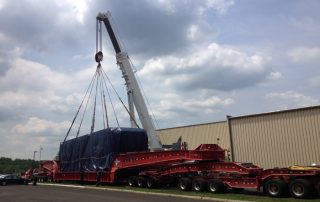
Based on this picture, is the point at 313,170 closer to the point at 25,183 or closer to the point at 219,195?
the point at 219,195

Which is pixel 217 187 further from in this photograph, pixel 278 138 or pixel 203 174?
pixel 278 138

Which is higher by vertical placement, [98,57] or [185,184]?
[98,57]

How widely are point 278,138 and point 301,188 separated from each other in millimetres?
16462

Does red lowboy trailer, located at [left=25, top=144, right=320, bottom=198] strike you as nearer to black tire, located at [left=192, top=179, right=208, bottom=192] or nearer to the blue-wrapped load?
black tire, located at [left=192, top=179, right=208, bottom=192]

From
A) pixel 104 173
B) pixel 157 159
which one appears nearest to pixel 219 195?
pixel 157 159

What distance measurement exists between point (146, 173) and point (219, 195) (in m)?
6.64

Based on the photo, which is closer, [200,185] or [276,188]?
[276,188]

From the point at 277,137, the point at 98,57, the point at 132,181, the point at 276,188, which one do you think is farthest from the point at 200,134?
the point at 276,188

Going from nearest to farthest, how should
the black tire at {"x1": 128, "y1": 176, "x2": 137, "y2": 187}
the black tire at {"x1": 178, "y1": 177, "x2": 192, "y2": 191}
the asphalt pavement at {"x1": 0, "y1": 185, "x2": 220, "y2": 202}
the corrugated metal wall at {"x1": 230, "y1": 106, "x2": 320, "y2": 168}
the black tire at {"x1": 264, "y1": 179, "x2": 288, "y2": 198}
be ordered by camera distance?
1. the black tire at {"x1": 264, "y1": 179, "x2": 288, "y2": 198}
2. the asphalt pavement at {"x1": 0, "y1": 185, "x2": 220, "y2": 202}
3. the black tire at {"x1": 178, "y1": 177, "x2": 192, "y2": 191}
4. the black tire at {"x1": 128, "y1": 176, "x2": 137, "y2": 187}
5. the corrugated metal wall at {"x1": 230, "y1": 106, "x2": 320, "y2": 168}

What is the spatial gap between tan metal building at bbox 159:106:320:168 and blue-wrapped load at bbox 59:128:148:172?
10.1 meters

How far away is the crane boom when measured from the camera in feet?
105

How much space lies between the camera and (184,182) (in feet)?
69.3

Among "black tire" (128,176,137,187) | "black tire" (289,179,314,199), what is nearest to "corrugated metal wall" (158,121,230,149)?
"black tire" (128,176,137,187)

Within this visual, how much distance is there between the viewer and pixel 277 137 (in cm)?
3225
